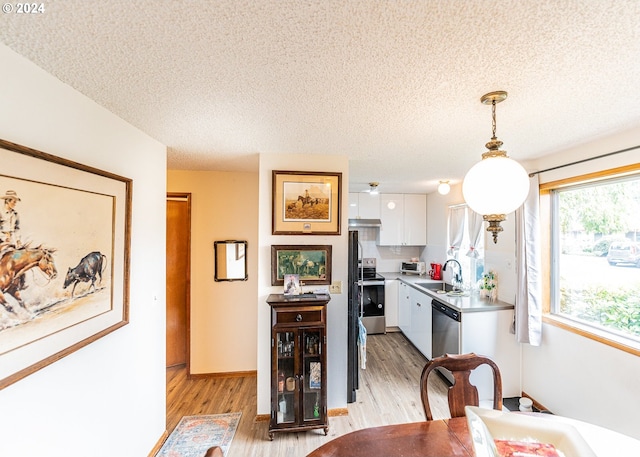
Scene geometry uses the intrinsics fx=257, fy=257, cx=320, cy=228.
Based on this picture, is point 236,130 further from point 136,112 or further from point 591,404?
point 591,404

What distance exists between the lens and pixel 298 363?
2.13 m

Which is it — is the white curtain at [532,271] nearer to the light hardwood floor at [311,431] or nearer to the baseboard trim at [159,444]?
the light hardwood floor at [311,431]

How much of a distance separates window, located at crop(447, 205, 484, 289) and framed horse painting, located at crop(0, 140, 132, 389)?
3.81 m

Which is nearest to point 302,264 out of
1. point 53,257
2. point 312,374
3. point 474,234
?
point 312,374

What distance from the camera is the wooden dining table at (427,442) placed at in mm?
1058

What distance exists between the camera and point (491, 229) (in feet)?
4.09

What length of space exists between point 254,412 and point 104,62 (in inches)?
112

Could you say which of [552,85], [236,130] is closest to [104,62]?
[236,130]

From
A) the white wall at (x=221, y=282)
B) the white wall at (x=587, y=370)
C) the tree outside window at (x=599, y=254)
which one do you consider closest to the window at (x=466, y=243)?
the tree outside window at (x=599, y=254)

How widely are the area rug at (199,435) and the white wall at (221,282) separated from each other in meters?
0.71

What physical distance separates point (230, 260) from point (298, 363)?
4.87ft

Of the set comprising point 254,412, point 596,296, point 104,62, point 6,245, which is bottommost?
point 254,412

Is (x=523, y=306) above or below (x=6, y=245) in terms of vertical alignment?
below

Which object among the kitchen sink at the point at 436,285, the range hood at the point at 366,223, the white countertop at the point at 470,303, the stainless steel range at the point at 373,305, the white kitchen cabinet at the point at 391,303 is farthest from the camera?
the range hood at the point at 366,223
